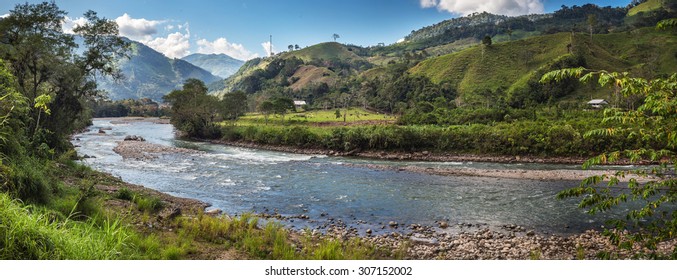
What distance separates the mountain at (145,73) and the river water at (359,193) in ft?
23.7

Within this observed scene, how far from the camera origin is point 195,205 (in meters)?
16.3

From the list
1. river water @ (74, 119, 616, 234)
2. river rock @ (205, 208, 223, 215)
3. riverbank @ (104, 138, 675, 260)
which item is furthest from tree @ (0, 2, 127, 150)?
riverbank @ (104, 138, 675, 260)

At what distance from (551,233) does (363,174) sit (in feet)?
49.8

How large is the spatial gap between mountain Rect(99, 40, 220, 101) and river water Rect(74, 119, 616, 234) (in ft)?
23.7

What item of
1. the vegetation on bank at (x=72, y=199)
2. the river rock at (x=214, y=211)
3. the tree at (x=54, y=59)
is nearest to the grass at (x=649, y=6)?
the vegetation on bank at (x=72, y=199)

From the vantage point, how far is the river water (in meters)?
15.1

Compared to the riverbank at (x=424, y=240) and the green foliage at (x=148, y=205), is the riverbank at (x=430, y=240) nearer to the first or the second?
the riverbank at (x=424, y=240)

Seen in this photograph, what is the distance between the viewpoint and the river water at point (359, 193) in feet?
49.4

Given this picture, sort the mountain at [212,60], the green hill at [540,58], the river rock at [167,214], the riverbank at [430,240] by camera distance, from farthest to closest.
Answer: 1. the green hill at [540,58]
2. the mountain at [212,60]
3. the river rock at [167,214]
4. the riverbank at [430,240]

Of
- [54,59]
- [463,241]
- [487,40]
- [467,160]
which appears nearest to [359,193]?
[463,241]

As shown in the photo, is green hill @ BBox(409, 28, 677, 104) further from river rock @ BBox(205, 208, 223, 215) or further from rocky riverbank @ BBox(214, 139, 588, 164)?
river rock @ BBox(205, 208, 223, 215)

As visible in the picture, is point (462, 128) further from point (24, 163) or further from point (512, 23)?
point (512, 23)

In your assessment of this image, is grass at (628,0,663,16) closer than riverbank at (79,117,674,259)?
No

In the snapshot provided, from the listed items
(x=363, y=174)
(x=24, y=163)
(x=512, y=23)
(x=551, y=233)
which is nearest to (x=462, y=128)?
(x=363, y=174)
